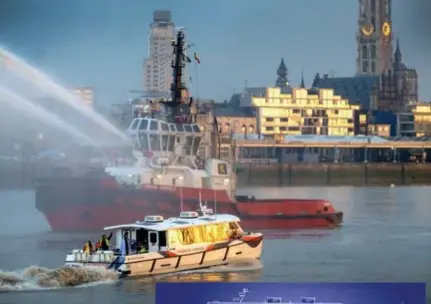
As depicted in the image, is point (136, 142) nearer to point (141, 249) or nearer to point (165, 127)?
point (165, 127)

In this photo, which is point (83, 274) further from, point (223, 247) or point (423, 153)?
point (423, 153)

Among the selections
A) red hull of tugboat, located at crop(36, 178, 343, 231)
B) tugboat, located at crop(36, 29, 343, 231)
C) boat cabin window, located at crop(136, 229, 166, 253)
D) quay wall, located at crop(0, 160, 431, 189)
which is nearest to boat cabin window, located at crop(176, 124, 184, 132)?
tugboat, located at crop(36, 29, 343, 231)

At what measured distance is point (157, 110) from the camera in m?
14.4

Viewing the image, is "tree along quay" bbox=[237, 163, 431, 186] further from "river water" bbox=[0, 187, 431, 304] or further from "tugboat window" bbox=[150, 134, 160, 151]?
"tugboat window" bbox=[150, 134, 160, 151]

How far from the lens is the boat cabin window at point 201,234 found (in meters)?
9.70

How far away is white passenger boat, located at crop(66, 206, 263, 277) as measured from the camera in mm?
9289

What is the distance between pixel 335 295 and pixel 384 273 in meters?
4.05

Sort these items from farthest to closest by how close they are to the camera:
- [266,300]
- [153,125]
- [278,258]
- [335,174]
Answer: [335,174], [153,125], [278,258], [266,300]

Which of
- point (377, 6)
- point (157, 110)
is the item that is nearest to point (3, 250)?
point (157, 110)

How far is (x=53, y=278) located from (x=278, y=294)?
328cm

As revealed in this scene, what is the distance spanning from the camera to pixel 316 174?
19.1 meters

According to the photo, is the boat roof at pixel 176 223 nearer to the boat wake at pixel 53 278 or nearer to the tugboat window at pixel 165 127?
the boat wake at pixel 53 278

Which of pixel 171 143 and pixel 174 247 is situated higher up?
pixel 171 143

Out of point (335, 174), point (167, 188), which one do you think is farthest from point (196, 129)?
point (335, 174)
